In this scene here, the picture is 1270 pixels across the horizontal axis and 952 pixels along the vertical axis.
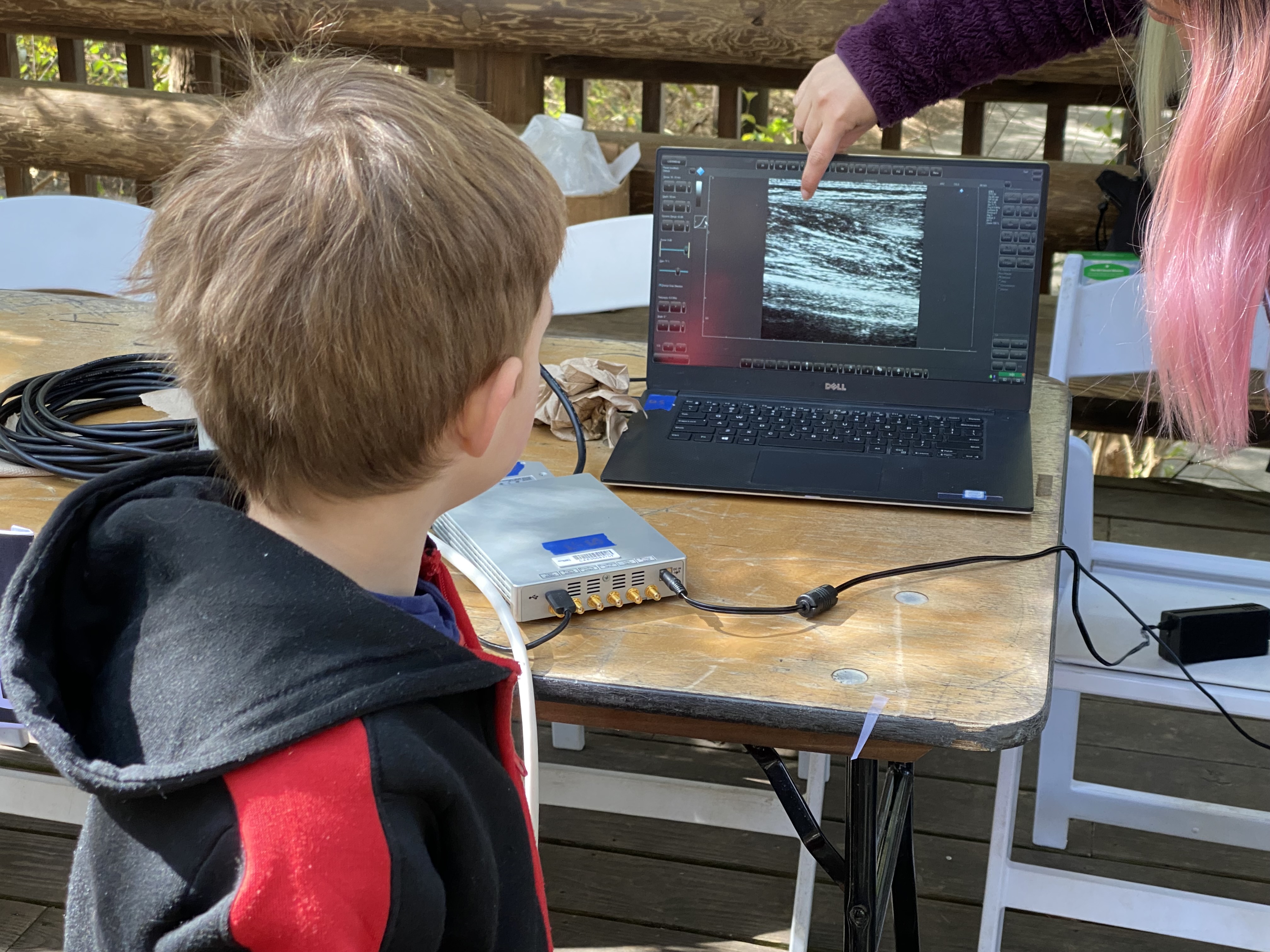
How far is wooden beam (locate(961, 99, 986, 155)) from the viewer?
3.97m

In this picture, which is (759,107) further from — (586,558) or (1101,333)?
(586,558)

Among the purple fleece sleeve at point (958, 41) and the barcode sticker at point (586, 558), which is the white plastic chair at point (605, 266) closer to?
the purple fleece sleeve at point (958, 41)

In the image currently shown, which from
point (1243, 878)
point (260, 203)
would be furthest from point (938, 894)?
point (260, 203)

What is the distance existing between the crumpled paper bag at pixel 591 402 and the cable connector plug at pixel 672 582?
422 millimetres

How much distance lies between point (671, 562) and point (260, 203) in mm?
524

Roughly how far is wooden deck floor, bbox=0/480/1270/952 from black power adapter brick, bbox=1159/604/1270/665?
23.6 inches

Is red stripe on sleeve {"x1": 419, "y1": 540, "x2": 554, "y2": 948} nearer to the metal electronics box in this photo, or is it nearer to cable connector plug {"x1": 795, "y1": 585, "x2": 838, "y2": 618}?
the metal electronics box

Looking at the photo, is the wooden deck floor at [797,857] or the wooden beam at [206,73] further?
the wooden beam at [206,73]

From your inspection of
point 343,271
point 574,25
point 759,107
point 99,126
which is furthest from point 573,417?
point 759,107

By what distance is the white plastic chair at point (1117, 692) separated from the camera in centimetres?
153

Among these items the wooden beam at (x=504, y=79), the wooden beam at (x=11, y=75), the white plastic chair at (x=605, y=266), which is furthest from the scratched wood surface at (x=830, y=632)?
the wooden beam at (x=11, y=75)

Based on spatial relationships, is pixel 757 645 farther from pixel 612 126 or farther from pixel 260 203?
pixel 612 126

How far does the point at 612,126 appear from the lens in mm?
7355

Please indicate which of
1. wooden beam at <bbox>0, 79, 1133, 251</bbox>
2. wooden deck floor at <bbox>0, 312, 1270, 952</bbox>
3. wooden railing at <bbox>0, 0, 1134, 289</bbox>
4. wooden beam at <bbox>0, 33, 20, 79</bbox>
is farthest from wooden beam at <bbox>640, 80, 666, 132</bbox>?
wooden deck floor at <bbox>0, 312, 1270, 952</bbox>
